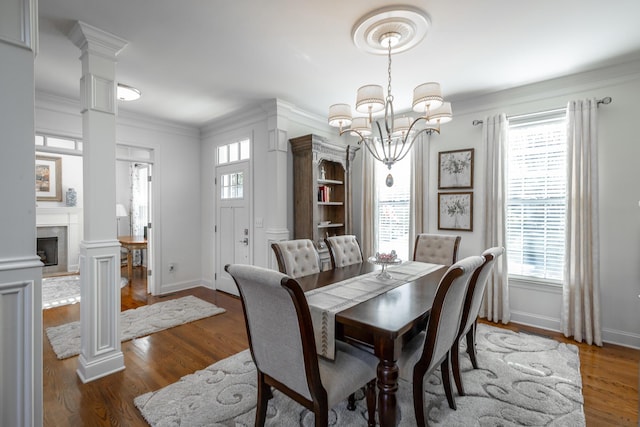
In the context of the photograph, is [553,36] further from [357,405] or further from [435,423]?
[357,405]

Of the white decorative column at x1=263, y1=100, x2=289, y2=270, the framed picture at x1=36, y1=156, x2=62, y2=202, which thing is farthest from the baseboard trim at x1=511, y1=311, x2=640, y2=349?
the framed picture at x1=36, y1=156, x2=62, y2=202

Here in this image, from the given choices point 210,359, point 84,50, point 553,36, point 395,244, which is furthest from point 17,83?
point 395,244

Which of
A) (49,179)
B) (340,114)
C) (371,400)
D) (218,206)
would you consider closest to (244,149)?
(218,206)

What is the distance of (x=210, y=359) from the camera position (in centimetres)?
264

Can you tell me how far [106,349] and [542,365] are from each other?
3.57m

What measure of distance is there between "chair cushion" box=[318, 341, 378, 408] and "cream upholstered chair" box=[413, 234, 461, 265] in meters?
1.86

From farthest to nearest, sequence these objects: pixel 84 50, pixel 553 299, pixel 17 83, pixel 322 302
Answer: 1. pixel 553 299
2. pixel 84 50
3. pixel 322 302
4. pixel 17 83

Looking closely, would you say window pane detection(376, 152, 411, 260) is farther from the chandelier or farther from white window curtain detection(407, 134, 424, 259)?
the chandelier

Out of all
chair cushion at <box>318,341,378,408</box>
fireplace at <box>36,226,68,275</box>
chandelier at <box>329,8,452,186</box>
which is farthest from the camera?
fireplace at <box>36,226,68,275</box>

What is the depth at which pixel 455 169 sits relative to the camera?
150 inches

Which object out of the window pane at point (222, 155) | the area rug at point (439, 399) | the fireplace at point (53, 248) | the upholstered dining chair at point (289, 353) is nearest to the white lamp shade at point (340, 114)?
the upholstered dining chair at point (289, 353)

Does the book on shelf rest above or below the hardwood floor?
above

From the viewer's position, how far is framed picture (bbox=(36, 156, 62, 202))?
19.0ft

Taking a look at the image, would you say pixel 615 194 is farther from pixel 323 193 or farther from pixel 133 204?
pixel 133 204
